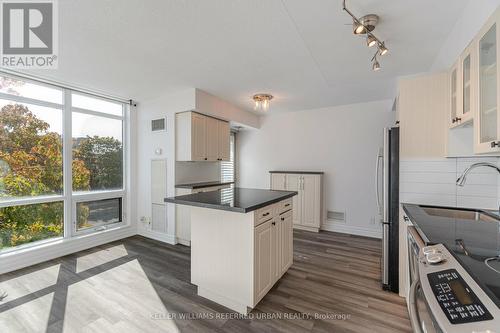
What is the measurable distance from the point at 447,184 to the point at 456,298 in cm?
195

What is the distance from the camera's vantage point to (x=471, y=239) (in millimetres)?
1261

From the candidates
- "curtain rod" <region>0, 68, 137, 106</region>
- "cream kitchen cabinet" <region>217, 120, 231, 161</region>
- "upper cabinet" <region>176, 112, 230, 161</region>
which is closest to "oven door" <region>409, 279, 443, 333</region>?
"upper cabinet" <region>176, 112, 230, 161</region>

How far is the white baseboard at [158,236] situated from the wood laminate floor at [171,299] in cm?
55

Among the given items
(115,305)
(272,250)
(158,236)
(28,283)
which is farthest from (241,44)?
(28,283)

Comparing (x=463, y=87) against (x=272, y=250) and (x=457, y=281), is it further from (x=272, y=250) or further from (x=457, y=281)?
(x=272, y=250)

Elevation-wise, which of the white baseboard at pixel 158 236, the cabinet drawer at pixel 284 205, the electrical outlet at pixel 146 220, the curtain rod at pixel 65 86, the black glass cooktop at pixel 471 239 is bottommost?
the white baseboard at pixel 158 236

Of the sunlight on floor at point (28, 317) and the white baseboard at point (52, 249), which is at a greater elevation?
the white baseboard at point (52, 249)

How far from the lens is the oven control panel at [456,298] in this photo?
0.64 m

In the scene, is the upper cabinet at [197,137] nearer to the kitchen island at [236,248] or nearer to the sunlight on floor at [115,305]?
the kitchen island at [236,248]

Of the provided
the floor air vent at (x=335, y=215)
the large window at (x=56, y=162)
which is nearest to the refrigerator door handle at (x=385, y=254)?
the floor air vent at (x=335, y=215)

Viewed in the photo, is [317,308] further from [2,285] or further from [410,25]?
[2,285]

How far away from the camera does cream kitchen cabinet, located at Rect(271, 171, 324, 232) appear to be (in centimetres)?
→ 427

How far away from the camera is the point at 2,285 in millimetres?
2414

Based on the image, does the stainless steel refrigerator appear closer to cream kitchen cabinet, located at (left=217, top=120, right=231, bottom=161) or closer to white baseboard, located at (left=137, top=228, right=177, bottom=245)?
cream kitchen cabinet, located at (left=217, top=120, right=231, bottom=161)
